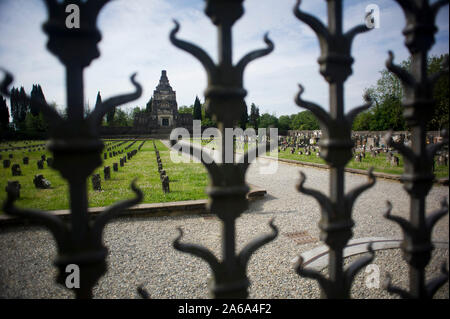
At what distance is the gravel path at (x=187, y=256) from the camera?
3.67 metres

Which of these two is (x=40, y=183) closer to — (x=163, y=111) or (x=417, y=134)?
(x=417, y=134)

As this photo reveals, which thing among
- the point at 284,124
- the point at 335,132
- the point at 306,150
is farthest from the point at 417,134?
the point at 284,124

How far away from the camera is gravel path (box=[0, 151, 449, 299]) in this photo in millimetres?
3672

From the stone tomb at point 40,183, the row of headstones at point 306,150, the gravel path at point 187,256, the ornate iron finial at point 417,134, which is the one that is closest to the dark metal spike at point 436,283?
the ornate iron finial at point 417,134

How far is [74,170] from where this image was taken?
0.90 m

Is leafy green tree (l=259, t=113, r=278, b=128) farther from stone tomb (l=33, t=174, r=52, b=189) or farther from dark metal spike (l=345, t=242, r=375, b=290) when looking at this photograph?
dark metal spike (l=345, t=242, r=375, b=290)

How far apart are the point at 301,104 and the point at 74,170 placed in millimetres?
913

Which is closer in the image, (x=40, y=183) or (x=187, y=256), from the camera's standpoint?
(x=187, y=256)

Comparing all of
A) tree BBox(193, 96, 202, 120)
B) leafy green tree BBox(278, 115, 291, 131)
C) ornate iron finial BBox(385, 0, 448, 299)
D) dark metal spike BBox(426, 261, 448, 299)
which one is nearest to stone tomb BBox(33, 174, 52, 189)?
ornate iron finial BBox(385, 0, 448, 299)

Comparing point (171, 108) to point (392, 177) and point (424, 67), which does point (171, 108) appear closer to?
point (392, 177)

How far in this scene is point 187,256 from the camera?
4.72 meters

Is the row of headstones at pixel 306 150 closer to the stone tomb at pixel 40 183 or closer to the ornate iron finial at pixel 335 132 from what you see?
the stone tomb at pixel 40 183

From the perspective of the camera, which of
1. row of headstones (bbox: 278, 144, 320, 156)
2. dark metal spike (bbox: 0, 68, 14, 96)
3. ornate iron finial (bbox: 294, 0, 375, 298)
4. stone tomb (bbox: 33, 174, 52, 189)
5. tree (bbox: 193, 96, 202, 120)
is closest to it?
dark metal spike (bbox: 0, 68, 14, 96)

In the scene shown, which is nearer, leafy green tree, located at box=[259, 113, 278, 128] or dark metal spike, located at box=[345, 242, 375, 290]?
dark metal spike, located at box=[345, 242, 375, 290]
